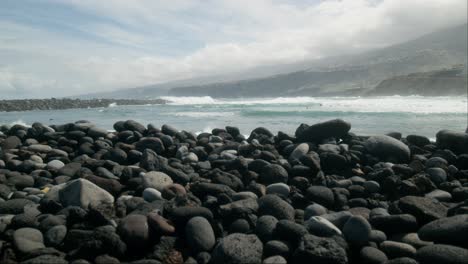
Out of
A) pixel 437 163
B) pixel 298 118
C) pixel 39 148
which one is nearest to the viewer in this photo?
pixel 437 163

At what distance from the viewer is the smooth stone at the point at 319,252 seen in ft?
8.56

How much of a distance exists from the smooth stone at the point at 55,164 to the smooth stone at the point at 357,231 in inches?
168

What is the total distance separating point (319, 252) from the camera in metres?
2.62

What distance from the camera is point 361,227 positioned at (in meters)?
2.97

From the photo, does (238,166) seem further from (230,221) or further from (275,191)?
(230,221)

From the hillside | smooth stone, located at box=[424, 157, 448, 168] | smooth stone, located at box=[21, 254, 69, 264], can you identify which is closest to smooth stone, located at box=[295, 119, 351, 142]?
smooth stone, located at box=[424, 157, 448, 168]

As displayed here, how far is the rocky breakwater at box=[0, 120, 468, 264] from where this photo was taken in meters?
2.77

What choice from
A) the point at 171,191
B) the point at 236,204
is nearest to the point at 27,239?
the point at 171,191

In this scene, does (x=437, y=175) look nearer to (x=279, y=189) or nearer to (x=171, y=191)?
(x=279, y=189)

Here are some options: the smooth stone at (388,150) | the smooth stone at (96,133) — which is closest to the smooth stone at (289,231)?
the smooth stone at (388,150)

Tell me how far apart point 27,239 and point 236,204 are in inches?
68.8

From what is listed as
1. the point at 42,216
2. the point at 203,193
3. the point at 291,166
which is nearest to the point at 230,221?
the point at 203,193

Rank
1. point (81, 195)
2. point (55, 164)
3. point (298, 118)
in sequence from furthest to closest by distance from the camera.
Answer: point (298, 118) < point (55, 164) < point (81, 195)

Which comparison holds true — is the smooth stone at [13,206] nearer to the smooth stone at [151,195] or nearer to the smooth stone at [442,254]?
the smooth stone at [151,195]
